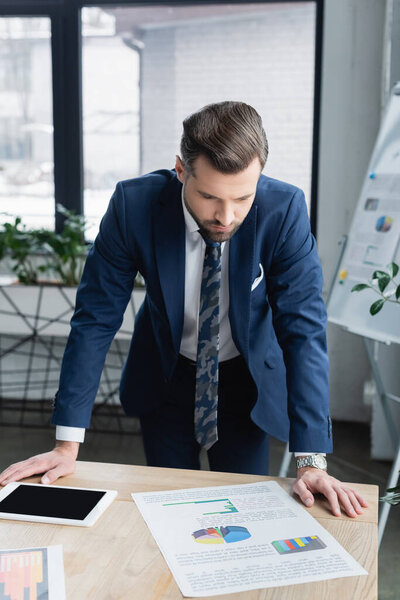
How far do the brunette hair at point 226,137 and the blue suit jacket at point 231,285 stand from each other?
21cm

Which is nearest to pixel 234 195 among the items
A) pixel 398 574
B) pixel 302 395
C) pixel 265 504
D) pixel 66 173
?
pixel 302 395

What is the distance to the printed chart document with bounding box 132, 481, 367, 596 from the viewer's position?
98 centimetres

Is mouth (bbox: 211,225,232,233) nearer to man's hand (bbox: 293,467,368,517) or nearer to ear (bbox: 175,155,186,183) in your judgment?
ear (bbox: 175,155,186,183)

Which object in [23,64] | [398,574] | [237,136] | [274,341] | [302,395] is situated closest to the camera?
[237,136]

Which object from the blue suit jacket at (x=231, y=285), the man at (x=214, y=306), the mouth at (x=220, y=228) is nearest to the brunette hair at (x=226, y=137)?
the man at (x=214, y=306)

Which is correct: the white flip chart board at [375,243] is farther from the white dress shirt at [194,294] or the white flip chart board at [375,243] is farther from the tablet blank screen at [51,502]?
the tablet blank screen at [51,502]

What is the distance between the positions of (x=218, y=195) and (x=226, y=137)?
0.10m

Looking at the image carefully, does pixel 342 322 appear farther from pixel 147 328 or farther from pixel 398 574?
pixel 147 328

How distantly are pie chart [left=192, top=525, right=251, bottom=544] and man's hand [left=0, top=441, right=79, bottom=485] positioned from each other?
349 millimetres

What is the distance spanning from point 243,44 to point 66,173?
123cm

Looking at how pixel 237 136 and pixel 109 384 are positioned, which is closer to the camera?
pixel 237 136

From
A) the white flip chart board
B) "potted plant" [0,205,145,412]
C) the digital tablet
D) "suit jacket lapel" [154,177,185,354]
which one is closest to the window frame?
"potted plant" [0,205,145,412]

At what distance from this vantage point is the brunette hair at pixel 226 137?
1.18m

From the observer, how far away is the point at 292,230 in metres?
1.41
